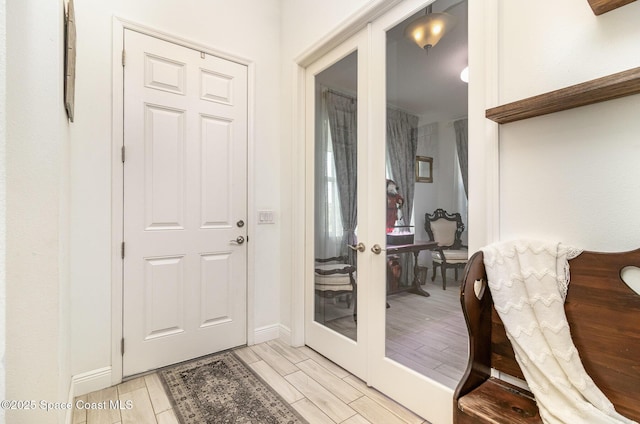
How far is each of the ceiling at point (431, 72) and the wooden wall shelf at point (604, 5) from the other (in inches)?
19.6

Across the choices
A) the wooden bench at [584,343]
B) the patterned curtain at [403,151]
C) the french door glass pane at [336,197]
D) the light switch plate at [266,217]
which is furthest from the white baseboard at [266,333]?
the wooden bench at [584,343]

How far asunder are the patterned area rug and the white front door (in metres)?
0.20

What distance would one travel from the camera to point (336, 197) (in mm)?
2230

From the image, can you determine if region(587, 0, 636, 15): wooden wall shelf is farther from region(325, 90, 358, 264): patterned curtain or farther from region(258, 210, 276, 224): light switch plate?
region(258, 210, 276, 224): light switch plate

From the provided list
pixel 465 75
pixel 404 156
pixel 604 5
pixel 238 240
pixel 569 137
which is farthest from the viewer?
pixel 238 240

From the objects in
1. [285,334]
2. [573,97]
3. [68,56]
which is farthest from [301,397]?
[68,56]

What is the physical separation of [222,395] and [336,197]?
1.50 m

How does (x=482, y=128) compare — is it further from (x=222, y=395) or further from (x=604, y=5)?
(x=222, y=395)

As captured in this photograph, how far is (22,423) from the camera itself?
3.28 ft

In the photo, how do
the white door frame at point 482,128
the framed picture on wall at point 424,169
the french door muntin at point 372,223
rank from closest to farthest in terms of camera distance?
the white door frame at point 482,128
the framed picture on wall at point 424,169
the french door muntin at point 372,223

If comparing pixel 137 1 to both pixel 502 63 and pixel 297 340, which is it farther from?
pixel 297 340

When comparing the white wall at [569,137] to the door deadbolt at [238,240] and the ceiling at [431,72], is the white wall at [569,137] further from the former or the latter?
the door deadbolt at [238,240]

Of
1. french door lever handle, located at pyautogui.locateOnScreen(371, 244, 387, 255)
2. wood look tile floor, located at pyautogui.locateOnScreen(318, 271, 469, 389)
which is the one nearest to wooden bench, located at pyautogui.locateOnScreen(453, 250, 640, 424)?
wood look tile floor, located at pyautogui.locateOnScreen(318, 271, 469, 389)

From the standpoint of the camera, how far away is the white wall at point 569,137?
96 cm
